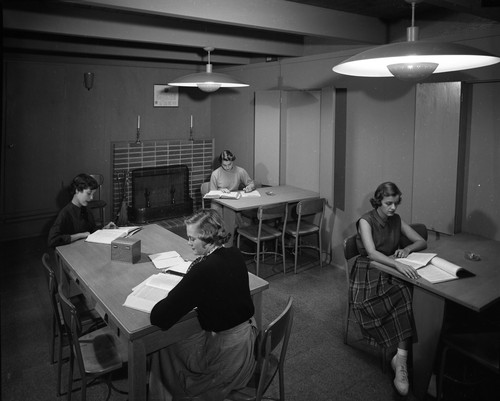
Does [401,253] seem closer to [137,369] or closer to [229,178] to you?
[137,369]

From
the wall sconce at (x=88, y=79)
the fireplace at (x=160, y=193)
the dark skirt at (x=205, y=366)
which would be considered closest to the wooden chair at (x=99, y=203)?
the fireplace at (x=160, y=193)

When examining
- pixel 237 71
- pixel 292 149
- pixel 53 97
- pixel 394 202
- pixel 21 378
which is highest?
pixel 237 71

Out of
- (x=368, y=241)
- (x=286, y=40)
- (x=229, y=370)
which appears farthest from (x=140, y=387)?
(x=286, y=40)

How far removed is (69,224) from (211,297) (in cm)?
191

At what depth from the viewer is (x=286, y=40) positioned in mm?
5535

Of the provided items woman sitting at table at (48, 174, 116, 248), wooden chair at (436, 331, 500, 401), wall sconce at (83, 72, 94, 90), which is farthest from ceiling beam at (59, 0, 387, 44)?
wall sconce at (83, 72, 94, 90)

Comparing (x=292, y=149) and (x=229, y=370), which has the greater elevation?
(x=292, y=149)

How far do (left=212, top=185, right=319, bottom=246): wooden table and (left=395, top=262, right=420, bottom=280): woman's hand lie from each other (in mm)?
2011

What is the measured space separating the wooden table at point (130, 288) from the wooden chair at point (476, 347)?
1169 millimetres

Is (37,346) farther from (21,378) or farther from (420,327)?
(420,327)

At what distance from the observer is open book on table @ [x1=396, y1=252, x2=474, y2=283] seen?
2.93 meters

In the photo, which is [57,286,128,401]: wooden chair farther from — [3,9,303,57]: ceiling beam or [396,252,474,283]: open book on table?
[3,9,303,57]: ceiling beam

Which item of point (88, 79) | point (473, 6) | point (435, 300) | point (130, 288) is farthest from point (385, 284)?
point (88, 79)

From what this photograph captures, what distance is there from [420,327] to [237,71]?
193 inches
